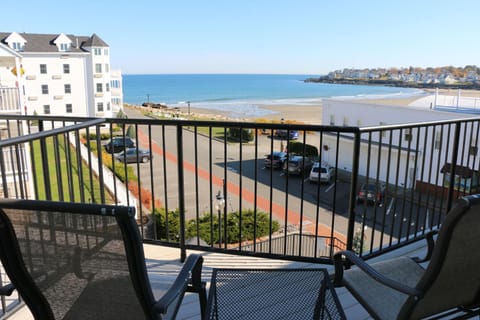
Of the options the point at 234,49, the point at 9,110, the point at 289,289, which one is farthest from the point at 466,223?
the point at 234,49

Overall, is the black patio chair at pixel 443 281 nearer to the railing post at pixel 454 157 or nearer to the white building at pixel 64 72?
the railing post at pixel 454 157

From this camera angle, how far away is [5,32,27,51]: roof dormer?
92.5 feet

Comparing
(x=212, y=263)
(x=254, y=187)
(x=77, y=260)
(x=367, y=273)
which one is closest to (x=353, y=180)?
(x=254, y=187)

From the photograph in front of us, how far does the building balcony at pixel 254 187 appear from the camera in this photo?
2.63 metres

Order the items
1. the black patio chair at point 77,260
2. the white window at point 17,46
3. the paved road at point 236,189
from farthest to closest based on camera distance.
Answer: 1. the white window at point 17,46
2. the paved road at point 236,189
3. the black patio chair at point 77,260

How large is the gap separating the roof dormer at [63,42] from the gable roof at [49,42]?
0.80 ft

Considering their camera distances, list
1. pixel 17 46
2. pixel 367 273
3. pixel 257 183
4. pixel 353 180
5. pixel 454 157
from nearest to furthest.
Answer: pixel 367 273 < pixel 353 180 < pixel 454 157 < pixel 257 183 < pixel 17 46

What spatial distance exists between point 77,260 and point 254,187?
1788mm

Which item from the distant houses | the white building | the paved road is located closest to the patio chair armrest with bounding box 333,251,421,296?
the paved road

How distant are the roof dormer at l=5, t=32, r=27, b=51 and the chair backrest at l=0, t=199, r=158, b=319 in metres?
33.3

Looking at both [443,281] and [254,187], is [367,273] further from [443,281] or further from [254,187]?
[254,187]

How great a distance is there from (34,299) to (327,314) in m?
1.23

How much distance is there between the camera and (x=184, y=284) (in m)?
1.37

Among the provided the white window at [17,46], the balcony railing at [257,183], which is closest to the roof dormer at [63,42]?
the white window at [17,46]
